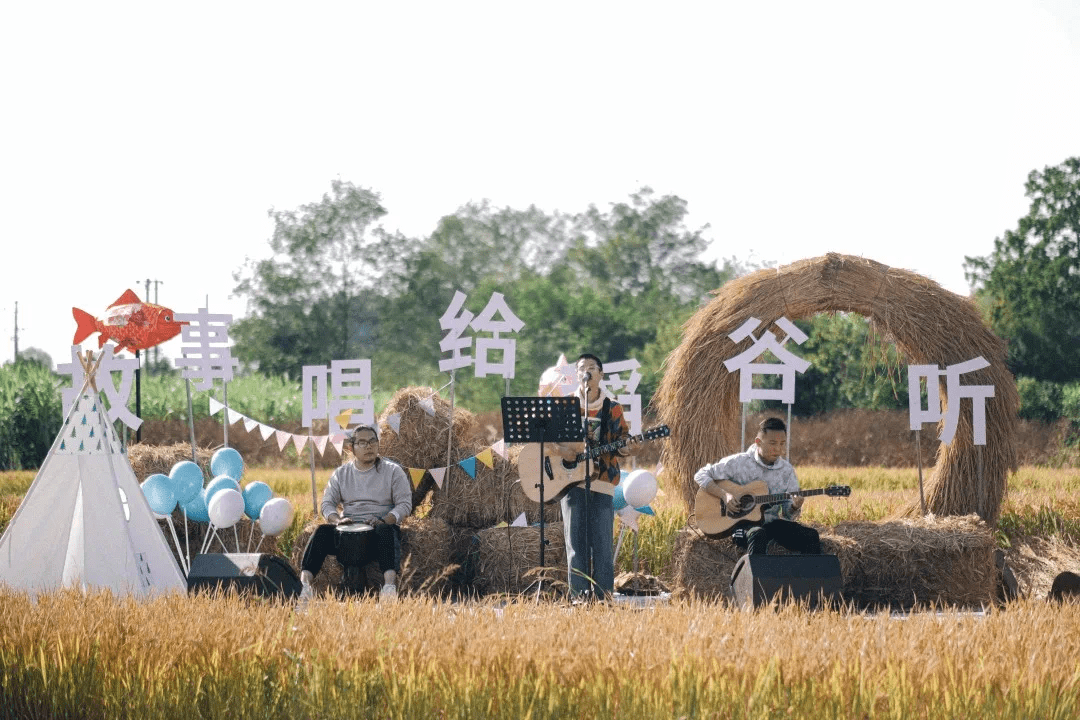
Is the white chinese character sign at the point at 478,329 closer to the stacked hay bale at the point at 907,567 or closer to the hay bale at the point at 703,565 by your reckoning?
the hay bale at the point at 703,565

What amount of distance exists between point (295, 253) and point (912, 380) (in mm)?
36335

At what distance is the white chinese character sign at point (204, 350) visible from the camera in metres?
9.98

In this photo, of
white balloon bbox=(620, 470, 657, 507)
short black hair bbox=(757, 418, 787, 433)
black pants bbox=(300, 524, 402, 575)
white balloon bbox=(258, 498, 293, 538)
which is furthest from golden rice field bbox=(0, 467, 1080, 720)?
white balloon bbox=(258, 498, 293, 538)

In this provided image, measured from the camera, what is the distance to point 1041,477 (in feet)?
52.4

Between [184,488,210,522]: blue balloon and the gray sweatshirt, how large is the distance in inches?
44.5

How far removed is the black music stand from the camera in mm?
6758

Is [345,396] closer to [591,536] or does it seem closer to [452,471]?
[452,471]

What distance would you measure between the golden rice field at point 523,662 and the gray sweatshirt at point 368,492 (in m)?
2.92

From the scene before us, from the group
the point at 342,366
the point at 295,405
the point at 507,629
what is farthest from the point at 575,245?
the point at 507,629

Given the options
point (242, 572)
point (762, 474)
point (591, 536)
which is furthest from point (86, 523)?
point (762, 474)

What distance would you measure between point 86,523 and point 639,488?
3586 millimetres

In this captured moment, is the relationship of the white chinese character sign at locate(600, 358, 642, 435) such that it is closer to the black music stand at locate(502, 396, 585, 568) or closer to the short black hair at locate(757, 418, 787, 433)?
the short black hair at locate(757, 418, 787, 433)

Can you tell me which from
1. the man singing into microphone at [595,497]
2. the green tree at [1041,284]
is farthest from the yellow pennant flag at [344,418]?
the green tree at [1041,284]

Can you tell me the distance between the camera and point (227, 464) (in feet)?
30.4
